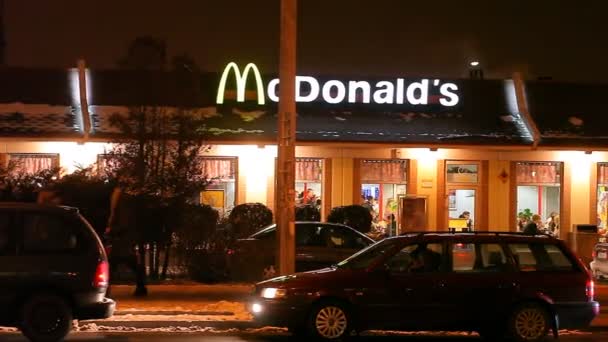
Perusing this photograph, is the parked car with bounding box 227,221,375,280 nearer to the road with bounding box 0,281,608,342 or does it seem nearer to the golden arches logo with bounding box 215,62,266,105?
the road with bounding box 0,281,608,342

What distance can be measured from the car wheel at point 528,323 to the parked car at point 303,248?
17.0 feet

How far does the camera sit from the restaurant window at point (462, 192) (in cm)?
2519

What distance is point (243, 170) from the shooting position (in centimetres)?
2412

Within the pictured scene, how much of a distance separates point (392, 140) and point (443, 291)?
12.3m

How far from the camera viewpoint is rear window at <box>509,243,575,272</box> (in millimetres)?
11953

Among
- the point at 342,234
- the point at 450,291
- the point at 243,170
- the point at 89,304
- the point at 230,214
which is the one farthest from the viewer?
the point at 243,170

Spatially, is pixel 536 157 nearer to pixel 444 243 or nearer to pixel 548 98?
pixel 548 98

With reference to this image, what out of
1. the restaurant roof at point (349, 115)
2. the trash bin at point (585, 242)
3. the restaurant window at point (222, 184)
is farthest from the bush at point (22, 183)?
the trash bin at point (585, 242)

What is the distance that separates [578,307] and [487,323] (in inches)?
49.3

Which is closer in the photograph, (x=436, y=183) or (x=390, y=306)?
(x=390, y=306)

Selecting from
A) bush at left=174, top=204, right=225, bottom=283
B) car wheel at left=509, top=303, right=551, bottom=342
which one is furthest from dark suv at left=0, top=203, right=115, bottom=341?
bush at left=174, top=204, right=225, bottom=283

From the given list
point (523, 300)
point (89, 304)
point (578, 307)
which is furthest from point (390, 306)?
point (89, 304)

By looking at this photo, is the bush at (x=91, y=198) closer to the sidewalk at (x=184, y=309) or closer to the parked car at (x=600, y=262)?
the sidewalk at (x=184, y=309)

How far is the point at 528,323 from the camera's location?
38.3 ft
